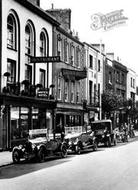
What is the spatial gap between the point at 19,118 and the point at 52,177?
13.9 meters

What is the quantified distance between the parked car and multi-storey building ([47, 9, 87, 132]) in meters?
9.02

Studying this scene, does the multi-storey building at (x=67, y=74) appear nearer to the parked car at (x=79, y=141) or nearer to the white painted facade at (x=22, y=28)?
the white painted facade at (x=22, y=28)

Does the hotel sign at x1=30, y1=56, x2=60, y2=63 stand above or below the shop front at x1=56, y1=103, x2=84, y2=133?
above

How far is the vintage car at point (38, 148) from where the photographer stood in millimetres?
18469

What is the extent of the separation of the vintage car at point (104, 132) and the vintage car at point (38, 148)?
842cm

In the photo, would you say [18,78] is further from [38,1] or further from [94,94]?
[94,94]

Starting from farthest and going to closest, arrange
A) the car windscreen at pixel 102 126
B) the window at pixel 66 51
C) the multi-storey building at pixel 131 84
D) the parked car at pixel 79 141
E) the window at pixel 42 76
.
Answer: the multi-storey building at pixel 131 84 < the window at pixel 66 51 < the window at pixel 42 76 < the car windscreen at pixel 102 126 < the parked car at pixel 79 141

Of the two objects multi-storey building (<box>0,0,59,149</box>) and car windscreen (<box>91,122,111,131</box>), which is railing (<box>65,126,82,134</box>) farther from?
car windscreen (<box>91,122,111,131</box>)

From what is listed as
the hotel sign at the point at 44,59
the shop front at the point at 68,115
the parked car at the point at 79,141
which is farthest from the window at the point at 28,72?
the parked car at the point at 79,141

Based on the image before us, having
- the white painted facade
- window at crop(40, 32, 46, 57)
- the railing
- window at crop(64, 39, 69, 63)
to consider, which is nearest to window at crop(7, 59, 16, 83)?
the white painted facade

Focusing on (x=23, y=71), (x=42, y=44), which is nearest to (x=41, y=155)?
(x=23, y=71)

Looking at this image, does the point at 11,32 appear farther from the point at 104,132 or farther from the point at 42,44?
the point at 104,132

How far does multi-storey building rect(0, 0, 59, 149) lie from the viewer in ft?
81.3

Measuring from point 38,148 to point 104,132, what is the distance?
36.3 ft
